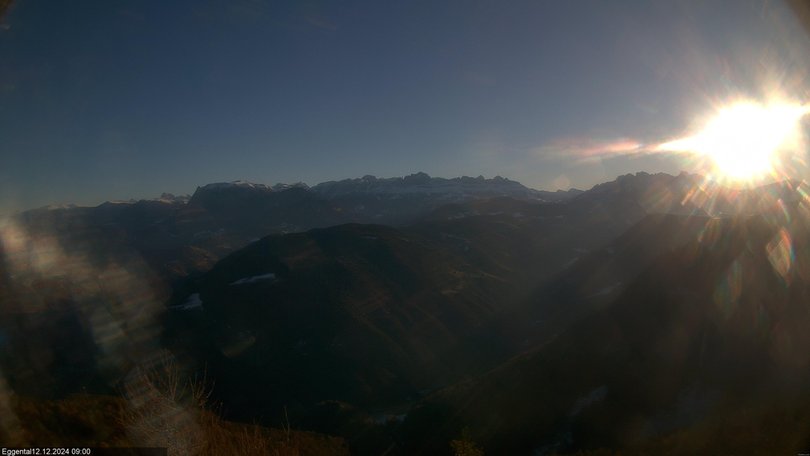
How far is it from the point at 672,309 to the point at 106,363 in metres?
82.0

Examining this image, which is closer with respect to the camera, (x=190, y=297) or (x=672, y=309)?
(x=672, y=309)

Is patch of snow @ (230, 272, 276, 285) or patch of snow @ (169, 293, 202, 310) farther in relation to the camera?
patch of snow @ (230, 272, 276, 285)

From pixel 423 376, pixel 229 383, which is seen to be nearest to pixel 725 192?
pixel 423 376

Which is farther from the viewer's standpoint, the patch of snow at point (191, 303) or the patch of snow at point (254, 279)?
the patch of snow at point (254, 279)

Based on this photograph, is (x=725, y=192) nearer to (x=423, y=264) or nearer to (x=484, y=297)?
(x=484, y=297)

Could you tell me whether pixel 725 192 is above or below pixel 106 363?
above

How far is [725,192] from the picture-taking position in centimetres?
13362

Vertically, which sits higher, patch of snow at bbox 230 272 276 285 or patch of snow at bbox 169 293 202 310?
patch of snow at bbox 230 272 276 285

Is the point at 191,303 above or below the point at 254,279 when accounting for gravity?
below

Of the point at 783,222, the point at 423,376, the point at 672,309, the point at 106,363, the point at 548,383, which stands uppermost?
the point at 783,222

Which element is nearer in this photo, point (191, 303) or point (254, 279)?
point (191, 303)

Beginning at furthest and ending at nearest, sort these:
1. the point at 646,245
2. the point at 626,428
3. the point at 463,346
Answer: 1. the point at 646,245
2. the point at 463,346
3. the point at 626,428

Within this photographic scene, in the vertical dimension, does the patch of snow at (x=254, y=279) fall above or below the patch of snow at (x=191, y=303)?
above

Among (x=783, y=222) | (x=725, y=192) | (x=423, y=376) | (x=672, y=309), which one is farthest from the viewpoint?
(x=725, y=192)
